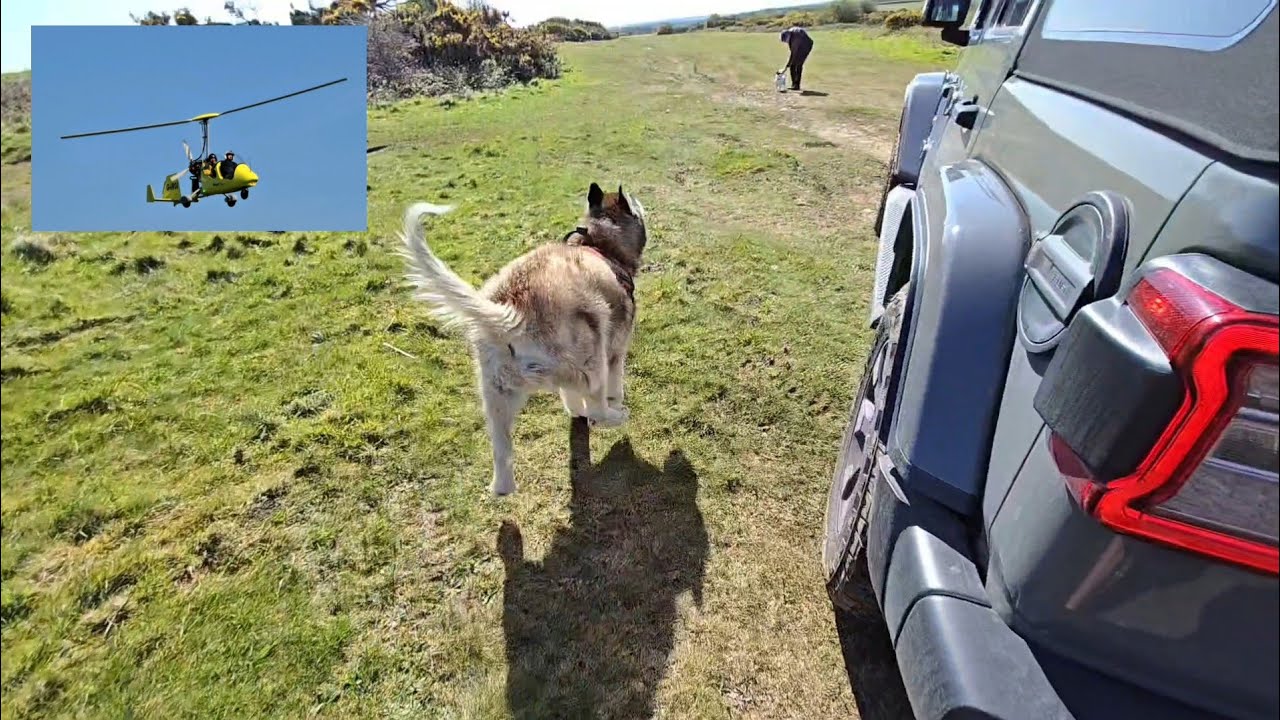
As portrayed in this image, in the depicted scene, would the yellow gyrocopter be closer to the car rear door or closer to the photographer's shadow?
the car rear door

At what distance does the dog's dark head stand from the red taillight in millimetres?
3616

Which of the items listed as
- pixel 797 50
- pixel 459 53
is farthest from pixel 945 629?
pixel 459 53

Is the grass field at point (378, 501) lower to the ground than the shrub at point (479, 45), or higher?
lower

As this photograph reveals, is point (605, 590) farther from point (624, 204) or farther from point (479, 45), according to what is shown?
point (479, 45)

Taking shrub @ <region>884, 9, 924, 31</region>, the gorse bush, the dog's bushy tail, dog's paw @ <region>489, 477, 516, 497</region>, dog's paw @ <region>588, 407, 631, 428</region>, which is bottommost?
dog's paw @ <region>489, 477, 516, 497</region>

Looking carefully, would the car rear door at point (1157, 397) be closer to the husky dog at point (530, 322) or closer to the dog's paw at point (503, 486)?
the husky dog at point (530, 322)

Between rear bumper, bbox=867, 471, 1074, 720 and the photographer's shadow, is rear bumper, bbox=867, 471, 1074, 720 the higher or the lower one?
the higher one

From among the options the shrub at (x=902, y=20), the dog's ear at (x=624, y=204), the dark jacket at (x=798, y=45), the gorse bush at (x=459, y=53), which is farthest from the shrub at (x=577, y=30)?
the dog's ear at (x=624, y=204)

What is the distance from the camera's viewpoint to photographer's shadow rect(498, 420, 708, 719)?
257 centimetres

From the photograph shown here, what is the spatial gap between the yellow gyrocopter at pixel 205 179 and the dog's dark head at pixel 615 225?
301 cm

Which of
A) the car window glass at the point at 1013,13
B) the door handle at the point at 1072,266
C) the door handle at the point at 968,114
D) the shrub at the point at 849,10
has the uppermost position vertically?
the shrub at the point at 849,10

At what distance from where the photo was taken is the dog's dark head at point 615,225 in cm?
444

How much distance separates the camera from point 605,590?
3.02 meters

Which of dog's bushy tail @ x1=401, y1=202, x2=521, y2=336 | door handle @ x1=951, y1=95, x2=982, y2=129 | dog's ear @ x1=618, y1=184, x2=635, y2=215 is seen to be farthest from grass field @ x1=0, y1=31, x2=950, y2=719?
door handle @ x1=951, y1=95, x2=982, y2=129
